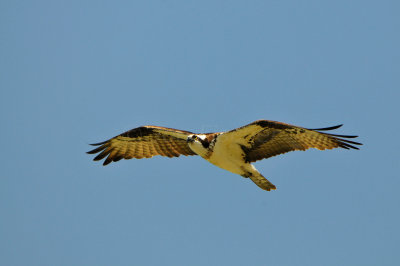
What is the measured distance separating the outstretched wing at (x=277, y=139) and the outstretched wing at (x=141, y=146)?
1.69 metres

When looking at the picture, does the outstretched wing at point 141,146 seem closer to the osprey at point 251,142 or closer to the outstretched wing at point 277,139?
the osprey at point 251,142

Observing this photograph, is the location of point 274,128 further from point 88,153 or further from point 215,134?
point 88,153

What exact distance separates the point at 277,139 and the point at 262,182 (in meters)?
0.96

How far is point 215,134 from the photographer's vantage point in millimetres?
11102

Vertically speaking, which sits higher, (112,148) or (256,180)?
(112,148)

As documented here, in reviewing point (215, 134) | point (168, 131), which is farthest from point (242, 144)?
point (168, 131)

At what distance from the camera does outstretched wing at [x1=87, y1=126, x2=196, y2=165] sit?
1250 centimetres

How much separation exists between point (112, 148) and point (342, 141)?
5143 mm

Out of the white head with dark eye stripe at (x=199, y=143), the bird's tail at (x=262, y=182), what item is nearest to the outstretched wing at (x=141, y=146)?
the white head with dark eye stripe at (x=199, y=143)

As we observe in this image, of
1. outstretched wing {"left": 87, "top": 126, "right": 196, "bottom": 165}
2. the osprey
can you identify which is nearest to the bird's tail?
the osprey

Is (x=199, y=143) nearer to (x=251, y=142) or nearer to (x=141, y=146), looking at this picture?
(x=251, y=142)

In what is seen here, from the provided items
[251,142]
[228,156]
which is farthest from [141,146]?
[251,142]

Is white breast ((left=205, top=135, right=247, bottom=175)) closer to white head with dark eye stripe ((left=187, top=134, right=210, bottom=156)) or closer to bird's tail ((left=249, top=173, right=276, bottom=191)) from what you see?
white head with dark eye stripe ((left=187, top=134, right=210, bottom=156))

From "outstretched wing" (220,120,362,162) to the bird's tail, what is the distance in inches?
13.6
